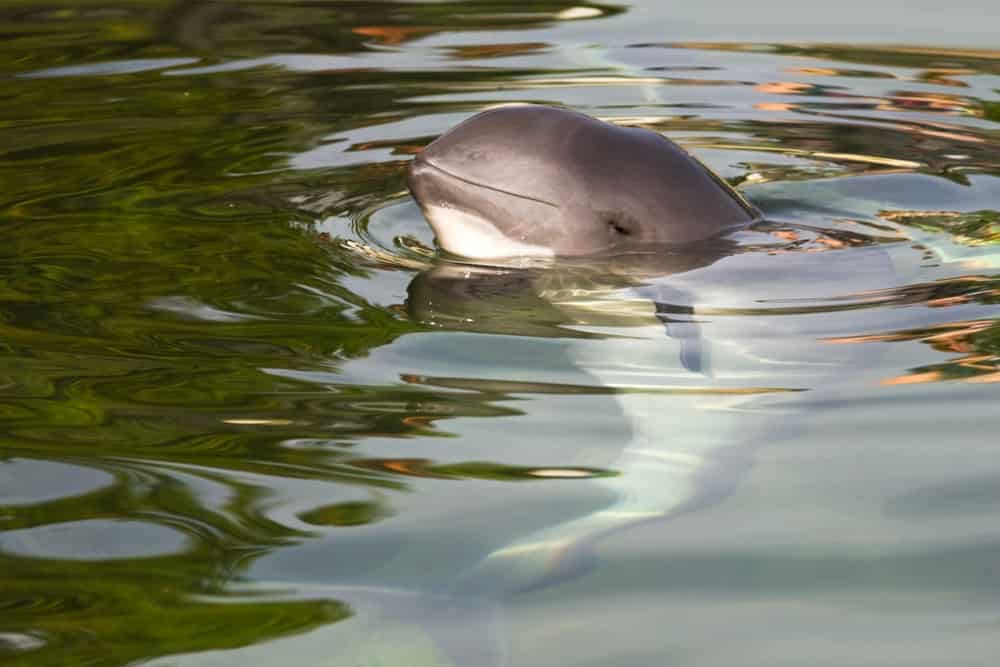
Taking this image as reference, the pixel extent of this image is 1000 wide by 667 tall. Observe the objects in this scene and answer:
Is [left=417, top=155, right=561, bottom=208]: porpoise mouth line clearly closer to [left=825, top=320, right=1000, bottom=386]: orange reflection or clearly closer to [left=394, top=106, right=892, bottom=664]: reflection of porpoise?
[left=394, top=106, right=892, bottom=664]: reflection of porpoise

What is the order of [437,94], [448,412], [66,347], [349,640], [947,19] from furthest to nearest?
[947,19]
[437,94]
[66,347]
[448,412]
[349,640]

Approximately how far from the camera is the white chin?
216 inches

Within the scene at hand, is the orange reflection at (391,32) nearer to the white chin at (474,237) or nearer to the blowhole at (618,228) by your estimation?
the white chin at (474,237)

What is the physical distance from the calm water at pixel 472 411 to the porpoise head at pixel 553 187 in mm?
193

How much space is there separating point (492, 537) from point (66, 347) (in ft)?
5.47

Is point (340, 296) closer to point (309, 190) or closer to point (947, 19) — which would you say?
point (309, 190)

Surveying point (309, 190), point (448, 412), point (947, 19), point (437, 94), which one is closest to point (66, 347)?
point (448, 412)

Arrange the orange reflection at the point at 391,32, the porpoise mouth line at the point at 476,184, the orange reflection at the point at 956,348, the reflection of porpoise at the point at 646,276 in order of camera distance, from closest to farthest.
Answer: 1. the reflection of porpoise at the point at 646,276
2. the orange reflection at the point at 956,348
3. the porpoise mouth line at the point at 476,184
4. the orange reflection at the point at 391,32

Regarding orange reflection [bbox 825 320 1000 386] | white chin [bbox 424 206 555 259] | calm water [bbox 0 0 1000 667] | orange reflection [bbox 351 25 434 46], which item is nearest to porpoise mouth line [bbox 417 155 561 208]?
white chin [bbox 424 206 555 259]

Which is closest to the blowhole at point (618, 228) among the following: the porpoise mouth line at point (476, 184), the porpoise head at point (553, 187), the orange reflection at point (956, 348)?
the porpoise head at point (553, 187)

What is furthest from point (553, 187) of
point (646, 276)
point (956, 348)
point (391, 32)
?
point (391, 32)

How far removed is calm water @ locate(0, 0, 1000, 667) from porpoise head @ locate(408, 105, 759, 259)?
19cm

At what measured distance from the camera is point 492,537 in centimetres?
334

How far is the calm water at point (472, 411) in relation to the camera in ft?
9.90
